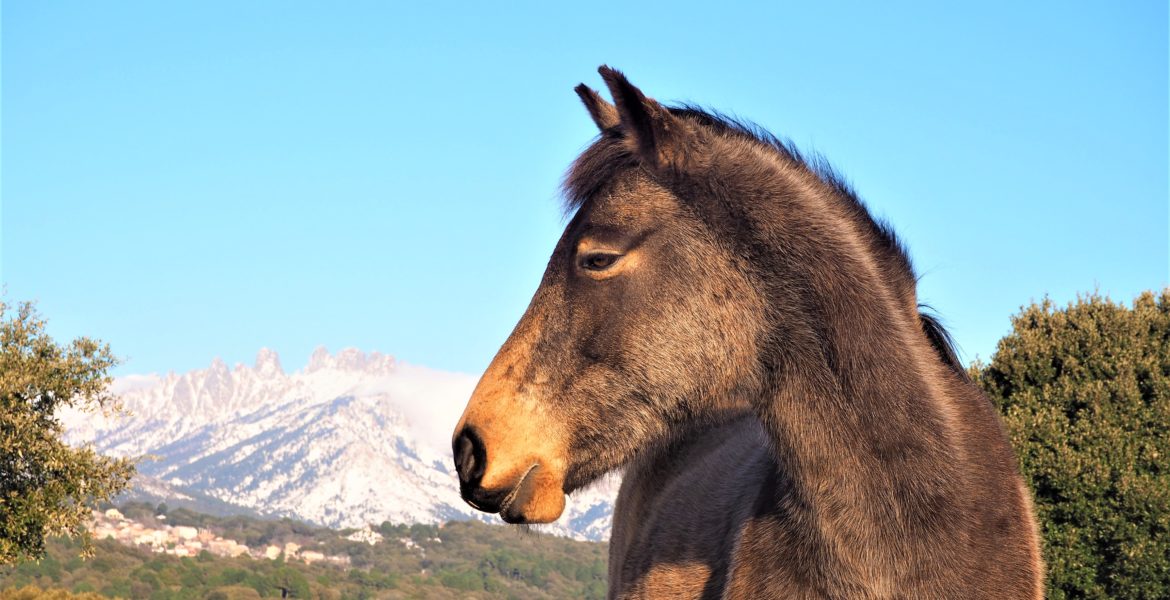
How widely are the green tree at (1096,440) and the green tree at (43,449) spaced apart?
906 inches

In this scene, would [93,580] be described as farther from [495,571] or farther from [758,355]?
[758,355]

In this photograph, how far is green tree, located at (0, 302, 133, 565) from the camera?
2703 cm

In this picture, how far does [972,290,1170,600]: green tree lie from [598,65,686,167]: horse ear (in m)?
19.3

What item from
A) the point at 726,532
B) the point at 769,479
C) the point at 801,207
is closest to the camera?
the point at 801,207

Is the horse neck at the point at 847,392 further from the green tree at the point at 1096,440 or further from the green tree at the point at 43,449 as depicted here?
the green tree at the point at 43,449

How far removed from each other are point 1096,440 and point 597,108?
2090 centimetres

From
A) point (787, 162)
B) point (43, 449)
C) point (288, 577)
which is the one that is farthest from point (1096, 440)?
point (288, 577)

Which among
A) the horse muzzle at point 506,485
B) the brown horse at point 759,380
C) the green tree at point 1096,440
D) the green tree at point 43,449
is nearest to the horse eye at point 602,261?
the brown horse at point 759,380

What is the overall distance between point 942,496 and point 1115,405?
833 inches

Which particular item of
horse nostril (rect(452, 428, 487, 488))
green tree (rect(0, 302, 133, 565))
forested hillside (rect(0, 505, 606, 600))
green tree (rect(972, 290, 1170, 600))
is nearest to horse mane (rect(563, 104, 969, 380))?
horse nostril (rect(452, 428, 487, 488))

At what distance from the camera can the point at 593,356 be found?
170 inches

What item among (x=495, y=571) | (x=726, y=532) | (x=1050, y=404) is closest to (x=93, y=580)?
(x=495, y=571)

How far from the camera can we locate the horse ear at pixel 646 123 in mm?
4227

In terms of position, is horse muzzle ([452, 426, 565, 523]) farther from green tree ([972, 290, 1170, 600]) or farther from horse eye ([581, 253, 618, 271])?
green tree ([972, 290, 1170, 600])
